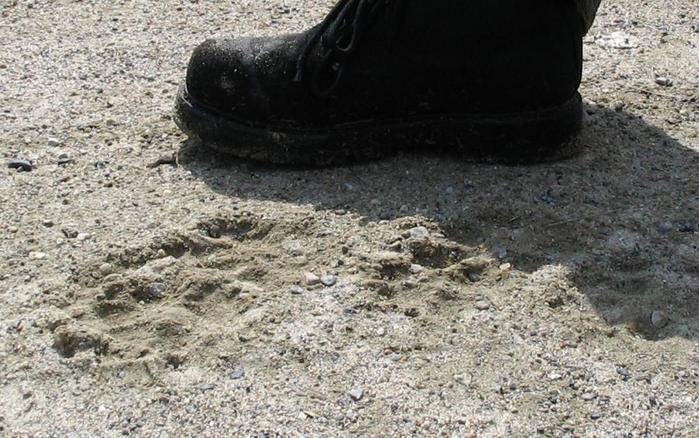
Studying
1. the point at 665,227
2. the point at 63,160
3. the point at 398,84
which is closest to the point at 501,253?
the point at 665,227

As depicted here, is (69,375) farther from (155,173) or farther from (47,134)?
(47,134)

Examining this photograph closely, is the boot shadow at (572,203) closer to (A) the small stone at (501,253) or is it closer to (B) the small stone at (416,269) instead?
(A) the small stone at (501,253)

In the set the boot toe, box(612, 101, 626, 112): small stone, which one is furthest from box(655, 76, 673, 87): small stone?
the boot toe

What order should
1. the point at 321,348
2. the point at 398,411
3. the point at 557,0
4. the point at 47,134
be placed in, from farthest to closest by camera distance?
the point at 47,134
the point at 557,0
the point at 321,348
the point at 398,411

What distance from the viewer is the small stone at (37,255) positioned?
243 centimetres

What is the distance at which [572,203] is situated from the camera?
8.75ft

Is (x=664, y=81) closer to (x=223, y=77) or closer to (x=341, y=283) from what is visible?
(x=223, y=77)

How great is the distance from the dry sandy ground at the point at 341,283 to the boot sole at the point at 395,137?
5 cm

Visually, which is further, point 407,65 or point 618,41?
point 618,41

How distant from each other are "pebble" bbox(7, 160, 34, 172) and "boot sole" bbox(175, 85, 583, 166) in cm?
42

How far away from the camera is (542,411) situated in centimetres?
201

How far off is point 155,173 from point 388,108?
61 cm

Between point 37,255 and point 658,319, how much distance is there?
1332mm

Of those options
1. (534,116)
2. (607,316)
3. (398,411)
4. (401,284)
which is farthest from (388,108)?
(398,411)
